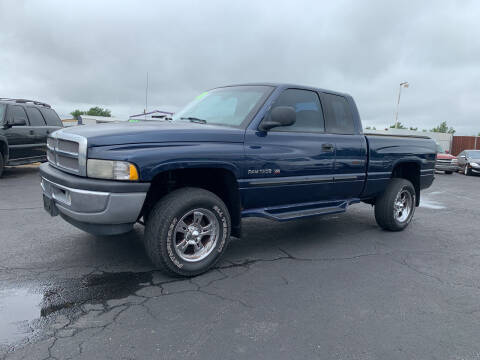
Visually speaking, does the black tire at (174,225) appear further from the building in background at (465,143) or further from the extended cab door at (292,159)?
the building in background at (465,143)

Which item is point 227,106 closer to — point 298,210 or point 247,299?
point 298,210

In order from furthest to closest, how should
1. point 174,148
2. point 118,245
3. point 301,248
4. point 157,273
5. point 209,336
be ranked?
1. point 301,248
2. point 118,245
3. point 157,273
4. point 174,148
5. point 209,336

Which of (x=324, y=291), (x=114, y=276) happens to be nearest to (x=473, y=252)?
(x=324, y=291)

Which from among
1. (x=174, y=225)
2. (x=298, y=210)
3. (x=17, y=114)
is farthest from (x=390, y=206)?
(x=17, y=114)

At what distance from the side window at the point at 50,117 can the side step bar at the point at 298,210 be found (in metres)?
8.87

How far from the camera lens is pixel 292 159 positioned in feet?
14.0

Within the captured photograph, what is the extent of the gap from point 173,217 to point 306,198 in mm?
1808

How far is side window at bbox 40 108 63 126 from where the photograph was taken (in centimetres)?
1084

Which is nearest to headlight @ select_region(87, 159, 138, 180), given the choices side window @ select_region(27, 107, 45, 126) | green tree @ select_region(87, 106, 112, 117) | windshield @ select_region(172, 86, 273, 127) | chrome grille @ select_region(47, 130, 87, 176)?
chrome grille @ select_region(47, 130, 87, 176)

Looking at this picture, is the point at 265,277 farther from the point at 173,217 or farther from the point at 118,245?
the point at 118,245

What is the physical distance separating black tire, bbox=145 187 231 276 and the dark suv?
756 centimetres

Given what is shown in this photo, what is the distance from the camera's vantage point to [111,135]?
Answer: 326 cm

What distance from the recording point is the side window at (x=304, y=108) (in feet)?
14.6

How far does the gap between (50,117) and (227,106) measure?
27.9 ft
